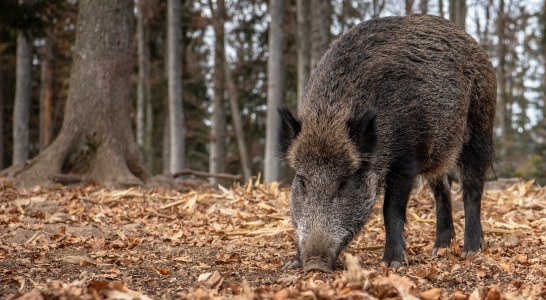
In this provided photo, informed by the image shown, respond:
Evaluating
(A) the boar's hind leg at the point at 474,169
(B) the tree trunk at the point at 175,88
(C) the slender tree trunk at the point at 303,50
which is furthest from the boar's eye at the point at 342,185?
(B) the tree trunk at the point at 175,88

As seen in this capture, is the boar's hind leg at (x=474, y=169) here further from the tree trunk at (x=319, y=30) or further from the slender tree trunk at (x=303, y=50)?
the slender tree trunk at (x=303, y=50)

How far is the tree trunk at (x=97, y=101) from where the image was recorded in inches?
406

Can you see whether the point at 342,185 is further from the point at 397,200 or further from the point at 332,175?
the point at 397,200

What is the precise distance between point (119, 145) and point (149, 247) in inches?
178

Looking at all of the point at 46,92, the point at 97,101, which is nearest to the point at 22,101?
the point at 46,92

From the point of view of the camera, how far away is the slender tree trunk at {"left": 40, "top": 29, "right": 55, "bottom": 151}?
24.9 m

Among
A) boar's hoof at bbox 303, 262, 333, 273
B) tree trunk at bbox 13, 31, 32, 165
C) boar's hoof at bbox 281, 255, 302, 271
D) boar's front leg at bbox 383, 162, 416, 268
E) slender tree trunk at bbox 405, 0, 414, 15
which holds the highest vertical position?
slender tree trunk at bbox 405, 0, 414, 15

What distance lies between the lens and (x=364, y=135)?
17.2ft

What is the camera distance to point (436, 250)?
6.27 meters

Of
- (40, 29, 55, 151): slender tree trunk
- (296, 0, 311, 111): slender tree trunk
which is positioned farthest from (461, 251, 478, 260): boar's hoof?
(40, 29, 55, 151): slender tree trunk

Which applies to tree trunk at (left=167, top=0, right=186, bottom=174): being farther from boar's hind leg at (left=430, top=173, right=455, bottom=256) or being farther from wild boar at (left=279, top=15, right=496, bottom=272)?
wild boar at (left=279, top=15, right=496, bottom=272)

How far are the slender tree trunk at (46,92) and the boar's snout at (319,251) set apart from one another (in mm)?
21277

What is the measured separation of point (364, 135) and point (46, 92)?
23.1m

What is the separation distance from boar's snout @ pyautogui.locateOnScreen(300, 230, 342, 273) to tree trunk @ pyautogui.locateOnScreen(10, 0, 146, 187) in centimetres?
595
